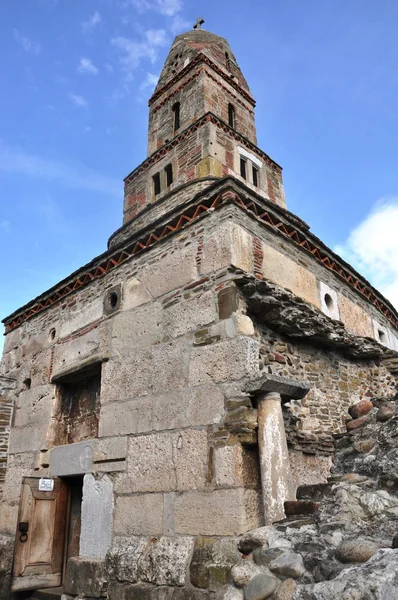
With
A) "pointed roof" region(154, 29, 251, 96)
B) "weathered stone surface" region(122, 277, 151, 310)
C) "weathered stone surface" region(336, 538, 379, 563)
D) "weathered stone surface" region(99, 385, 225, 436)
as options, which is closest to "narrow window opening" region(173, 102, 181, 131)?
"pointed roof" region(154, 29, 251, 96)

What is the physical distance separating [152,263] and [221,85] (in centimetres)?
621

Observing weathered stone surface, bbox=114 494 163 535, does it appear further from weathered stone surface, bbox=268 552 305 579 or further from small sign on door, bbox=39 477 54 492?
weathered stone surface, bbox=268 552 305 579

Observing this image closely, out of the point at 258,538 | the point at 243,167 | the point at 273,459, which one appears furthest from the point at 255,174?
the point at 258,538

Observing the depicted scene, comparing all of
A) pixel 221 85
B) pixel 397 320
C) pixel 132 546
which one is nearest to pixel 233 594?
pixel 132 546

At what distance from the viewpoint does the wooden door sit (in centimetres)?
538

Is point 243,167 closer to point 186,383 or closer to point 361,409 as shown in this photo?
point 361,409

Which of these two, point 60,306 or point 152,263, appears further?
point 60,306

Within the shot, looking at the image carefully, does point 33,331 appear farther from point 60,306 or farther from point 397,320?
point 397,320

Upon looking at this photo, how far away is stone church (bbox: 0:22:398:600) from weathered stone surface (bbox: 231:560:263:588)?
194 millimetres

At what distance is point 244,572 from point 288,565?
1.64 feet

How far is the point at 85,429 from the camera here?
238 inches

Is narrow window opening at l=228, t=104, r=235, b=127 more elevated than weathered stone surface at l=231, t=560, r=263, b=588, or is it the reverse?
narrow window opening at l=228, t=104, r=235, b=127

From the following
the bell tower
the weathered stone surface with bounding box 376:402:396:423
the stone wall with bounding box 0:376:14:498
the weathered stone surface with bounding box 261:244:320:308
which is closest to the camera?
the weathered stone surface with bounding box 376:402:396:423

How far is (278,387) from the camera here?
4.11 m
